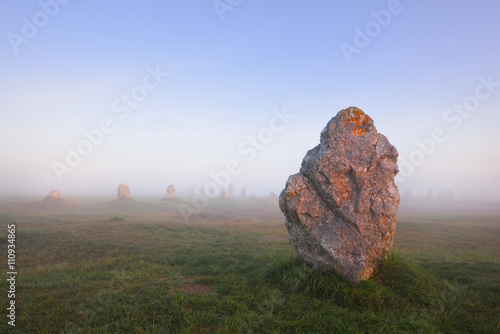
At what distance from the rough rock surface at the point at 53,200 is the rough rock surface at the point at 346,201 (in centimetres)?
4463

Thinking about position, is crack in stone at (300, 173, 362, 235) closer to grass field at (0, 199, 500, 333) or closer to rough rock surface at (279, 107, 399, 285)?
rough rock surface at (279, 107, 399, 285)

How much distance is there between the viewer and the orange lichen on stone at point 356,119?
7359 mm

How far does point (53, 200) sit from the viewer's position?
3909 cm

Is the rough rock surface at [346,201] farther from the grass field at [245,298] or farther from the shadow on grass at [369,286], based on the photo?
the grass field at [245,298]

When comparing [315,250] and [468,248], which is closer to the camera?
[315,250]

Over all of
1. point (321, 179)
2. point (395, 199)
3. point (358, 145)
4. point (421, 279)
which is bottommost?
point (421, 279)

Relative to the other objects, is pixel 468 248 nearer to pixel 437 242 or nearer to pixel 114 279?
pixel 437 242

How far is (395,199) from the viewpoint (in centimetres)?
711

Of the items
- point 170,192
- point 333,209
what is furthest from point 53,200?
point 333,209

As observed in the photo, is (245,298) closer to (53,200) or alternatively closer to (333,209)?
(333,209)

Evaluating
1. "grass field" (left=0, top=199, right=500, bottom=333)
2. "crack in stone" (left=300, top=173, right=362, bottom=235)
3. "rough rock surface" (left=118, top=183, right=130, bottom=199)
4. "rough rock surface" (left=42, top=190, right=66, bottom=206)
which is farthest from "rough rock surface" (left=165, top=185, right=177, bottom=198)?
"crack in stone" (left=300, top=173, right=362, bottom=235)

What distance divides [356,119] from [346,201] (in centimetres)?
248

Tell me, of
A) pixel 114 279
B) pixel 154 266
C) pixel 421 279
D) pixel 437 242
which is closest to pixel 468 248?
pixel 437 242

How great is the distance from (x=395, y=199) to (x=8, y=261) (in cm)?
1457
